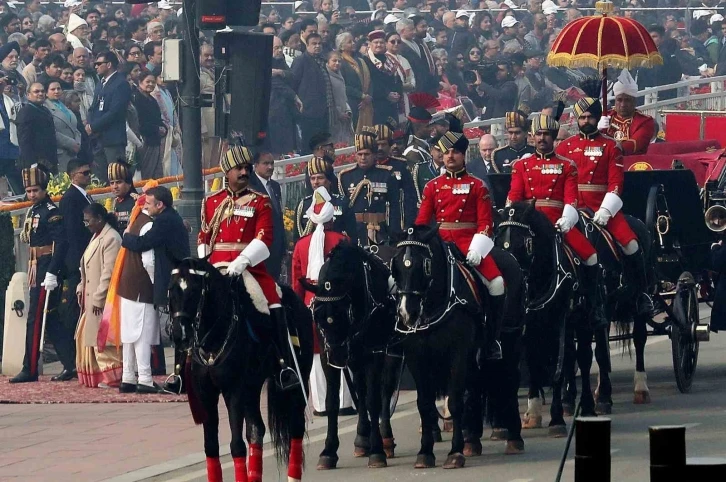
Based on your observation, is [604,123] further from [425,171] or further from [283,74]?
[283,74]

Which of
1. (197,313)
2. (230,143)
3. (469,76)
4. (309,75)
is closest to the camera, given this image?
(197,313)


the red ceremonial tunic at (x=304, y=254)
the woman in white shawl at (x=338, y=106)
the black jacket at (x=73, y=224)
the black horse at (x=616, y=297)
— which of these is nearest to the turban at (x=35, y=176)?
the black jacket at (x=73, y=224)

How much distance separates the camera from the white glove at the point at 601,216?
45.7 feet

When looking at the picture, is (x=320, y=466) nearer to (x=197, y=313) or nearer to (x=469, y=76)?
(x=197, y=313)

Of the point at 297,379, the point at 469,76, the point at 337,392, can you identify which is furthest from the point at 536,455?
the point at 469,76

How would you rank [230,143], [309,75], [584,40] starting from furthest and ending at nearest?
1. [309,75]
2. [230,143]
3. [584,40]

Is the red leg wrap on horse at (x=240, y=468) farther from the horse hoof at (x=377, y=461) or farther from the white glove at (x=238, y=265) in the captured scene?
the horse hoof at (x=377, y=461)

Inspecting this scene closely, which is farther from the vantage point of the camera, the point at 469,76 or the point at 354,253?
the point at 469,76

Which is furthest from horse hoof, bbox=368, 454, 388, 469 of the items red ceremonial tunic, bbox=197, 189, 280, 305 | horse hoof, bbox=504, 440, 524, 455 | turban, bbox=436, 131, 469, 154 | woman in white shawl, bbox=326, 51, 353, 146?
woman in white shawl, bbox=326, 51, 353, 146

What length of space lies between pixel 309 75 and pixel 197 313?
1352 centimetres

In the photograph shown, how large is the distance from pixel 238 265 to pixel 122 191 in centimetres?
670

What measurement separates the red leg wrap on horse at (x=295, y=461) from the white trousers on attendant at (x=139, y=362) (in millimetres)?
5283

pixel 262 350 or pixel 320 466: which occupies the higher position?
pixel 262 350

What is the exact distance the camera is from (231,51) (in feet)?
53.1
